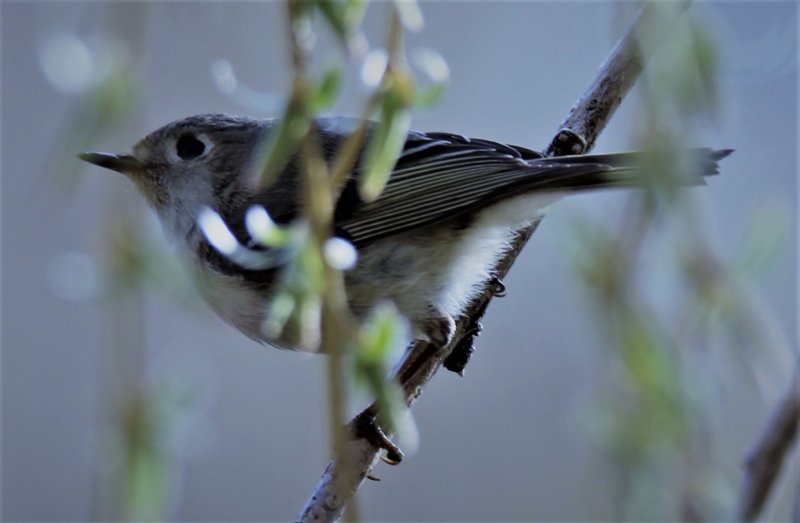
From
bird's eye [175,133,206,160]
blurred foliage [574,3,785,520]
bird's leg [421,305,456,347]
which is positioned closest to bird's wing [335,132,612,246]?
bird's leg [421,305,456,347]

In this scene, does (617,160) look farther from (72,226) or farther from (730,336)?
(72,226)

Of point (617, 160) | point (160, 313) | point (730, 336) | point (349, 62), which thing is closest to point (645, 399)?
point (730, 336)

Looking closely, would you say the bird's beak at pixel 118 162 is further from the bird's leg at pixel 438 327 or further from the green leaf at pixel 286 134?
the green leaf at pixel 286 134

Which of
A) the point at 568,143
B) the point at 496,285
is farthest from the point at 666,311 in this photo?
the point at 496,285

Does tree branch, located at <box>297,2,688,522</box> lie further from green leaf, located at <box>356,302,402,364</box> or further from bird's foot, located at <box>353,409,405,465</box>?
green leaf, located at <box>356,302,402,364</box>

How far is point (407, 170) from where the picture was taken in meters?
1.73

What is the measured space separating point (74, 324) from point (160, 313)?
32 cm

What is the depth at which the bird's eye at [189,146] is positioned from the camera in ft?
6.64

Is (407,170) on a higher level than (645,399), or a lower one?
higher

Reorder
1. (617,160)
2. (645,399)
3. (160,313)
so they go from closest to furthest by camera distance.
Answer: (645,399)
(617,160)
(160,313)

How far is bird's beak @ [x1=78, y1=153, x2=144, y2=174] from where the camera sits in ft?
6.33

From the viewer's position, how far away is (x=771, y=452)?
1.10 m

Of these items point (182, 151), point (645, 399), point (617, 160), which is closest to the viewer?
point (645, 399)

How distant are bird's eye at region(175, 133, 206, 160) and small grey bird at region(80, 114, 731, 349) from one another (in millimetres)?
100
